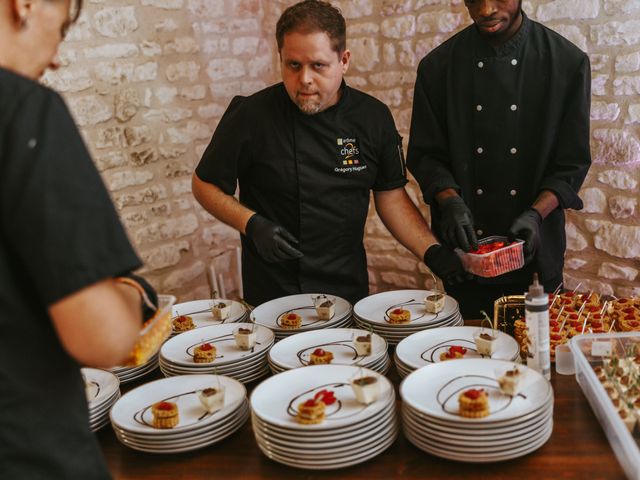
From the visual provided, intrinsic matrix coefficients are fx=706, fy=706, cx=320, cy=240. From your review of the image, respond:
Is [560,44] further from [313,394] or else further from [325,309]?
[313,394]

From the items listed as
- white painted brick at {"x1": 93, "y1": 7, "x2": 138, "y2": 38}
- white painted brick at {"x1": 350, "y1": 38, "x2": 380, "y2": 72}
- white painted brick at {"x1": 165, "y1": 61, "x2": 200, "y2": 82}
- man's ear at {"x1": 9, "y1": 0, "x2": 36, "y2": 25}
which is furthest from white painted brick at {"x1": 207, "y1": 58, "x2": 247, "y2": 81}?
man's ear at {"x1": 9, "y1": 0, "x2": 36, "y2": 25}

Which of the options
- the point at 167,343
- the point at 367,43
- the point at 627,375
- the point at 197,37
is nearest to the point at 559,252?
the point at 627,375

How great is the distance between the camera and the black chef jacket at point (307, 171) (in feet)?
9.03

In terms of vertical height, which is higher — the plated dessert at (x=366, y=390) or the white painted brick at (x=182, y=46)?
the white painted brick at (x=182, y=46)

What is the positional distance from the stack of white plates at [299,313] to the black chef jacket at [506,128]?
690 millimetres

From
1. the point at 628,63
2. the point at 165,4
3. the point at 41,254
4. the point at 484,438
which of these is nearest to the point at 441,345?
the point at 484,438

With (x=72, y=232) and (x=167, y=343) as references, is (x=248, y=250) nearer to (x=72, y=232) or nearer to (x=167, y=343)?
(x=167, y=343)

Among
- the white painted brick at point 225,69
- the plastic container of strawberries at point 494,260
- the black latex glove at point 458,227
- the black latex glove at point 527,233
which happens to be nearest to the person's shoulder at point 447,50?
the black latex glove at point 458,227

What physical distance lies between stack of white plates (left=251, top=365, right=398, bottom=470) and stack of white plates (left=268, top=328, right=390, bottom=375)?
0.68 ft

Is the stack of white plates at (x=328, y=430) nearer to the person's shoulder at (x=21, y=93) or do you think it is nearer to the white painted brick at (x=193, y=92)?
the person's shoulder at (x=21, y=93)

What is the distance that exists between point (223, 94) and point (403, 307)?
2701mm

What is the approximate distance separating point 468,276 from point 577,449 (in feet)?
3.73

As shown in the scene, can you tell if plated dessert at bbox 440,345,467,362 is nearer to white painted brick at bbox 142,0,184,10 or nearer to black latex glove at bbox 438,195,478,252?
black latex glove at bbox 438,195,478,252

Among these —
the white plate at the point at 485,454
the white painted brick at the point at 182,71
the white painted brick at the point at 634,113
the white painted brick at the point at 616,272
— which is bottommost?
the white painted brick at the point at 616,272
